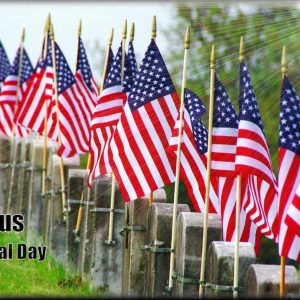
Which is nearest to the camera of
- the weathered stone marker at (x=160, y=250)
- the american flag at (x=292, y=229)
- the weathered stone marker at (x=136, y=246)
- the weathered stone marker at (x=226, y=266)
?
the american flag at (x=292, y=229)

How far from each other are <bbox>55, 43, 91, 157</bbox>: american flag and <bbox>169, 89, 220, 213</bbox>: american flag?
567cm

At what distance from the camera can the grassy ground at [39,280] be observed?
50.5ft

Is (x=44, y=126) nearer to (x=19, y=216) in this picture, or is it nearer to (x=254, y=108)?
(x=19, y=216)

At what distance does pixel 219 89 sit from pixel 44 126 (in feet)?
32.3

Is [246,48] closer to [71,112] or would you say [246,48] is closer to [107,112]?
[71,112]

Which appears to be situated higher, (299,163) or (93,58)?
(93,58)

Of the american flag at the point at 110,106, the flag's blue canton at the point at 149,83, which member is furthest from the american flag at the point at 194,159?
the american flag at the point at 110,106

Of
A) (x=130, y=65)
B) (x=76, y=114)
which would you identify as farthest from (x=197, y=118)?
(x=76, y=114)

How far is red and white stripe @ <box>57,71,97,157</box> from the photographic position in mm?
20578

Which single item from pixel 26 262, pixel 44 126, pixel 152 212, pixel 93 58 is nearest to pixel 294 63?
pixel 152 212

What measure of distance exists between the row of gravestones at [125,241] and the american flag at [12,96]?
70.0 inches

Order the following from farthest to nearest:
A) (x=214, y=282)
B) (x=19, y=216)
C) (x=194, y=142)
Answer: (x=19, y=216), (x=194, y=142), (x=214, y=282)

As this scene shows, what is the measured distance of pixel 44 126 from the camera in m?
23.0

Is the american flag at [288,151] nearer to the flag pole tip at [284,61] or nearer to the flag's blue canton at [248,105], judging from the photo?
the flag pole tip at [284,61]
